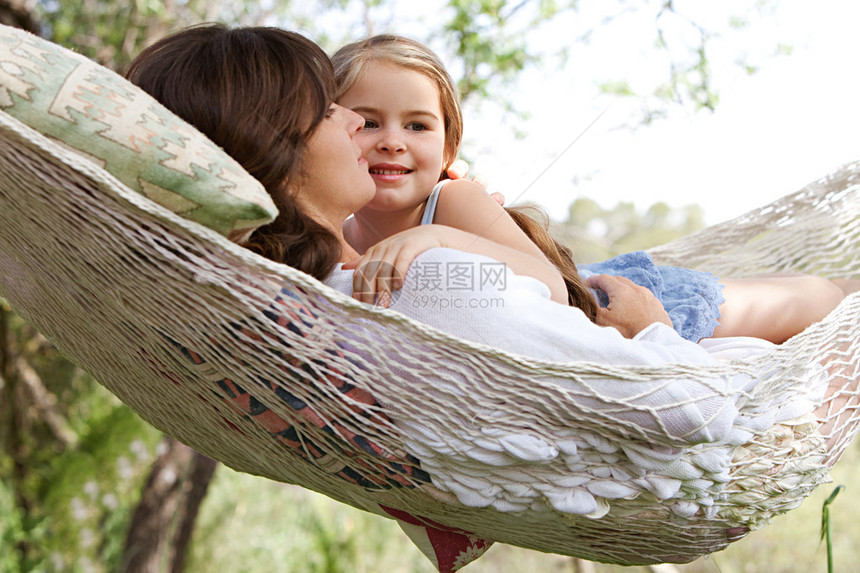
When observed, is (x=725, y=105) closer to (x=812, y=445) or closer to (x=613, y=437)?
(x=812, y=445)

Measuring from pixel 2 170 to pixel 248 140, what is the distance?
291 millimetres

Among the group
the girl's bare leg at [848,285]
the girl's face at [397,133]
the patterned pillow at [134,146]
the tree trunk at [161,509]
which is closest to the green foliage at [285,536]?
the tree trunk at [161,509]

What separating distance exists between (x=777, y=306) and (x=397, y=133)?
2.67 feet

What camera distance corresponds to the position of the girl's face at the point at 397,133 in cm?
126

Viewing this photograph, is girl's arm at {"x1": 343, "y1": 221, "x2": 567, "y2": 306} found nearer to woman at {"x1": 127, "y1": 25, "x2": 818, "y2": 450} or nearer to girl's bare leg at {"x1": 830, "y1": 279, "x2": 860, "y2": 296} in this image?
woman at {"x1": 127, "y1": 25, "x2": 818, "y2": 450}

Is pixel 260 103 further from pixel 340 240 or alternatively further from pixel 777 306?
pixel 777 306

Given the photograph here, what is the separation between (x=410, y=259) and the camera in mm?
850

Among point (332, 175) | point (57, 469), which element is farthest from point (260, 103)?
point (57, 469)

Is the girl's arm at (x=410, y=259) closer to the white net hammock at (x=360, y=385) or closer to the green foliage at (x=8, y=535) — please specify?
the white net hammock at (x=360, y=385)

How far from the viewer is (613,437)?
82cm

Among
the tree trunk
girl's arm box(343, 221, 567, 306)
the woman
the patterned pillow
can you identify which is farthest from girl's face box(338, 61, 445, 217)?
the tree trunk

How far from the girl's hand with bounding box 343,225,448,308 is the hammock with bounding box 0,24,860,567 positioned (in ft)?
0.25

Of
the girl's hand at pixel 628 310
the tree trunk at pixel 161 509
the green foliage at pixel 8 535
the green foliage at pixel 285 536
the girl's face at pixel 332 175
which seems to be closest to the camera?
the girl's face at pixel 332 175

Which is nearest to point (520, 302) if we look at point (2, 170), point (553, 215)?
point (2, 170)
